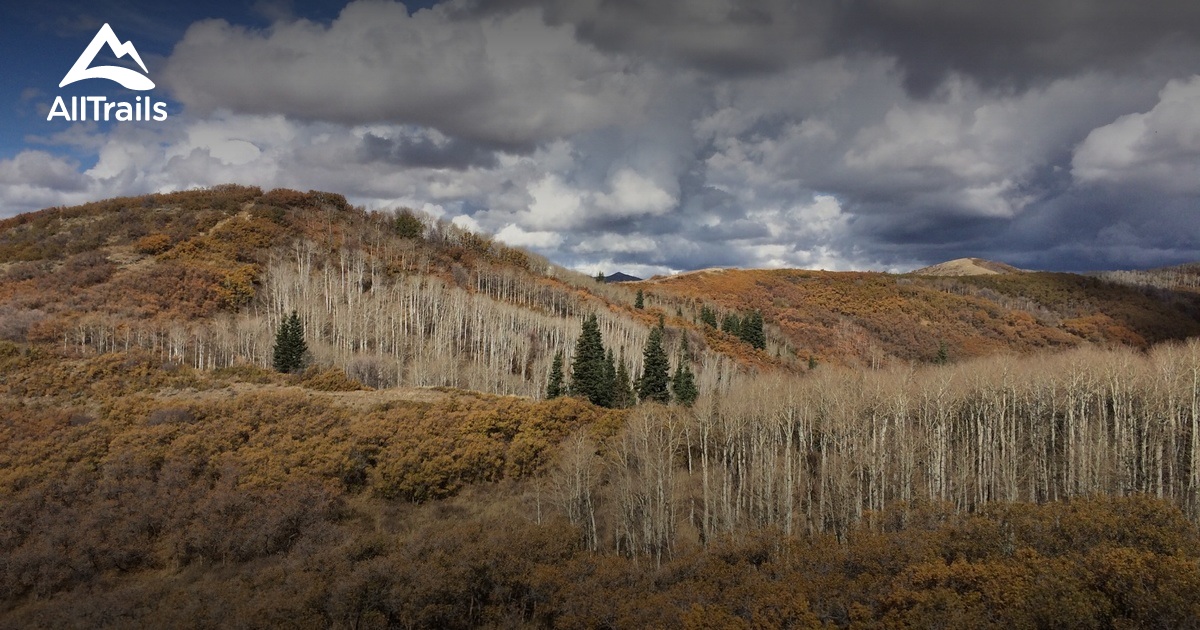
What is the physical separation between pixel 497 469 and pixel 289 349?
29.3 metres

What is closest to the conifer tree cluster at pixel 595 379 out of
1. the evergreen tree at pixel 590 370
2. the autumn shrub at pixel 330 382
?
the evergreen tree at pixel 590 370

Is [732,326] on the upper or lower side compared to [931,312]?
lower

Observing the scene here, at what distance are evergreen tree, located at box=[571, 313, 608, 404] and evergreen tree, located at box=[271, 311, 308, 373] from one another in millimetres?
28560

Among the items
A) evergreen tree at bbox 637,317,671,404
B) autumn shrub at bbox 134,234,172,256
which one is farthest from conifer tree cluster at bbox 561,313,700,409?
autumn shrub at bbox 134,234,172,256

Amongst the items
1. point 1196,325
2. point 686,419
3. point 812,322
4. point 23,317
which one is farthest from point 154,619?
point 1196,325

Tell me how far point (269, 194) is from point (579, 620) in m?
113

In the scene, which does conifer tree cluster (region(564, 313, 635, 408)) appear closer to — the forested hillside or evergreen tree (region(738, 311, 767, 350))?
the forested hillside

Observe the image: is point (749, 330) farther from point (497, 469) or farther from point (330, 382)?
point (330, 382)

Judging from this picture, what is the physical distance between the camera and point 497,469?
4391cm

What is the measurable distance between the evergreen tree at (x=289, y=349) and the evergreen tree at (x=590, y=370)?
28560 mm

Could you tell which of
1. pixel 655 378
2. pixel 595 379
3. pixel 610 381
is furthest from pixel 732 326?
pixel 595 379

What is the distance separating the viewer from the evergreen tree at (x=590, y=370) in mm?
62000

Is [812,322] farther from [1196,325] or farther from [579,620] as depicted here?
[579,620]

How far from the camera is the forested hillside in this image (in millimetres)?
22453
